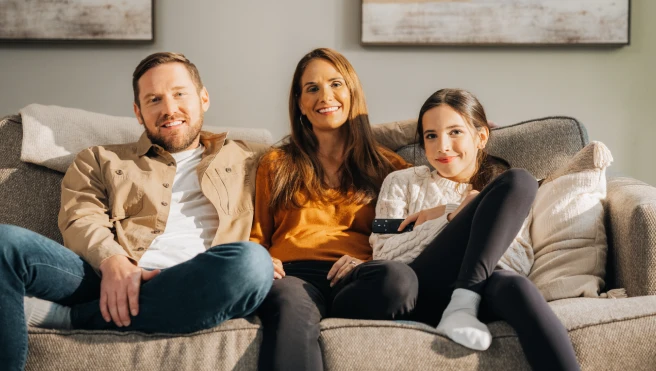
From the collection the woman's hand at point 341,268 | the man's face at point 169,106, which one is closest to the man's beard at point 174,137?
the man's face at point 169,106

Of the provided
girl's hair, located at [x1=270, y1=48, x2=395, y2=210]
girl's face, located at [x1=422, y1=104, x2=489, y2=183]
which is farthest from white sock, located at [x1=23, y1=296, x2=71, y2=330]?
girl's face, located at [x1=422, y1=104, x2=489, y2=183]

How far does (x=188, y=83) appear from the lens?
1968 mm

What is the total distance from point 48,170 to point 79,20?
827 mm

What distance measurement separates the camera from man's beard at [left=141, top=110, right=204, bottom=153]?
1.93 meters

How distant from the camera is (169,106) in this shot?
1.91 meters

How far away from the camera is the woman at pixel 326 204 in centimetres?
154

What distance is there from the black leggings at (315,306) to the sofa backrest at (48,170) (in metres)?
0.72

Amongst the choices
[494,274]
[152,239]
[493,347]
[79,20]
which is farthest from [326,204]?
[79,20]

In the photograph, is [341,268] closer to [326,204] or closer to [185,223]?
[326,204]

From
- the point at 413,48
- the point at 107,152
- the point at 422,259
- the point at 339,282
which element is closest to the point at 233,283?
the point at 339,282

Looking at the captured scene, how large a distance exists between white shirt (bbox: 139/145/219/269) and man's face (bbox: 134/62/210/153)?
6cm

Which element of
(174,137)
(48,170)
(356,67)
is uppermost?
(356,67)

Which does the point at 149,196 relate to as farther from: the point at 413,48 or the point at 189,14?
the point at 413,48

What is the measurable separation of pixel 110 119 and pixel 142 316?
91 cm
